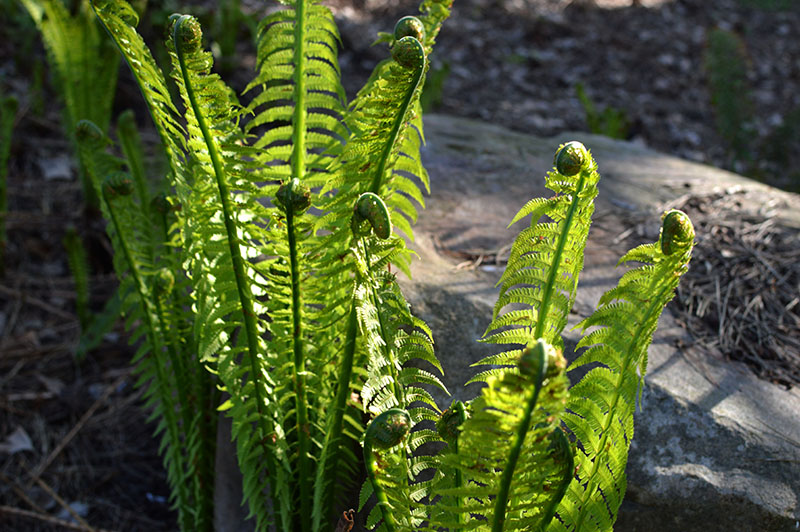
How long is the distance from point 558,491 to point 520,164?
181 cm

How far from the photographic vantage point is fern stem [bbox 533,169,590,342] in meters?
1.10

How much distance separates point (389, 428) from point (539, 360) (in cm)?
25

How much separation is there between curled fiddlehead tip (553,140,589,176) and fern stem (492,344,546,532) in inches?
13.9

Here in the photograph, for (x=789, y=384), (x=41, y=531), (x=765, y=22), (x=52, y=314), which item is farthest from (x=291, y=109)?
(x=765, y=22)

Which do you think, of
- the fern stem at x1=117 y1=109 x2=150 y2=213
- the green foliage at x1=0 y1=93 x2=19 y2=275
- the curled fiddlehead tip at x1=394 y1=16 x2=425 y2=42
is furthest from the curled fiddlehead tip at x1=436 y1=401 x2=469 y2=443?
the green foliage at x1=0 y1=93 x2=19 y2=275

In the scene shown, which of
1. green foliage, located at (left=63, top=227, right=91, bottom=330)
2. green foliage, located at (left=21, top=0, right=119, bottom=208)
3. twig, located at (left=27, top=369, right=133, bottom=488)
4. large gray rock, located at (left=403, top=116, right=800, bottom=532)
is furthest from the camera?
green foliage, located at (left=21, top=0, right=119, bottom=208)

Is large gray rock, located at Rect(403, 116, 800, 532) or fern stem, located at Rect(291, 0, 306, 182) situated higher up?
fern stem, located at Rect(291, 0, 306, 182)

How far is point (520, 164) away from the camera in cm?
263

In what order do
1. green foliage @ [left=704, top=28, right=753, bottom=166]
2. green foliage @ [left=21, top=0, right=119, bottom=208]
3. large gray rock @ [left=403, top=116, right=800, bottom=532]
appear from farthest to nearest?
green foliage @ [left=704, top=28, right=753, bottom=166]
green foliage @ [left=21, top=0, right=119, bottom=208]
large gray rock @ [left=403, top=116, right=800, bottom=532]

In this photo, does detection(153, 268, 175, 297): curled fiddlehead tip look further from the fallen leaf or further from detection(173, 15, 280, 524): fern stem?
the fallen leaf

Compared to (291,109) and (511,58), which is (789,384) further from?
(511,58)

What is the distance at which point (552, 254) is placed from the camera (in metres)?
1.16

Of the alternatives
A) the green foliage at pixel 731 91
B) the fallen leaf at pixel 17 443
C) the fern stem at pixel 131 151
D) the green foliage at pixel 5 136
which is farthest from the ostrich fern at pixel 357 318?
the green foliage at pixel 731 91

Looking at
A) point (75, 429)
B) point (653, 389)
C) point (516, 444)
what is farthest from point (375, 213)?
point (75, 429)
